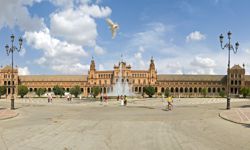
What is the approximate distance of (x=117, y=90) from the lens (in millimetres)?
90562

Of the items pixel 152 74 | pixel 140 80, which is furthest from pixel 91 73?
pixel 152 74

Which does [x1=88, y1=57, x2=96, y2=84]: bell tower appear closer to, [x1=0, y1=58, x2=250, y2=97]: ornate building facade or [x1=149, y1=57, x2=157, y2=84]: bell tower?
[x1=0, y1=58, x2=250, y2=97]: ornate building facade

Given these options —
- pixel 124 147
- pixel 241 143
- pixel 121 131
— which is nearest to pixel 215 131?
pixel 241 143

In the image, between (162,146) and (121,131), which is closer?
(162,146)

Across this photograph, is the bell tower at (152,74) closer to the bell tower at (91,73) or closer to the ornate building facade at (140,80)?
the ornate building facade at (140,80)

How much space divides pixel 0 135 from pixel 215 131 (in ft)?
37.9

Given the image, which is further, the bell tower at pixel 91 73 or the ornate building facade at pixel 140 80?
the bell tower at pixel 91 73

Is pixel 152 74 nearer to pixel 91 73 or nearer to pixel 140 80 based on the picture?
pixel 140 80

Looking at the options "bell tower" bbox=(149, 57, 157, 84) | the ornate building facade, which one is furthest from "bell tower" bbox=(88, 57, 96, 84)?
"bell tower" bbox=(149, 57, 157, 84)

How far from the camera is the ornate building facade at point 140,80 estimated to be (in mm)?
135625

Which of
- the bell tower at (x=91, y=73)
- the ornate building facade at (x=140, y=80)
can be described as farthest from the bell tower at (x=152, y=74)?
the bell tower at (x=91, y=73)

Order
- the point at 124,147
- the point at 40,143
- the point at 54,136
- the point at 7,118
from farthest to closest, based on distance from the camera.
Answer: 1. the point at 7,118
2. the point at 54,136
3. the point at 40,143
4. the point at 124,147

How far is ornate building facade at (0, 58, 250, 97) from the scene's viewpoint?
445ft

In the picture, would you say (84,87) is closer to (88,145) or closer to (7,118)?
(7,118)
